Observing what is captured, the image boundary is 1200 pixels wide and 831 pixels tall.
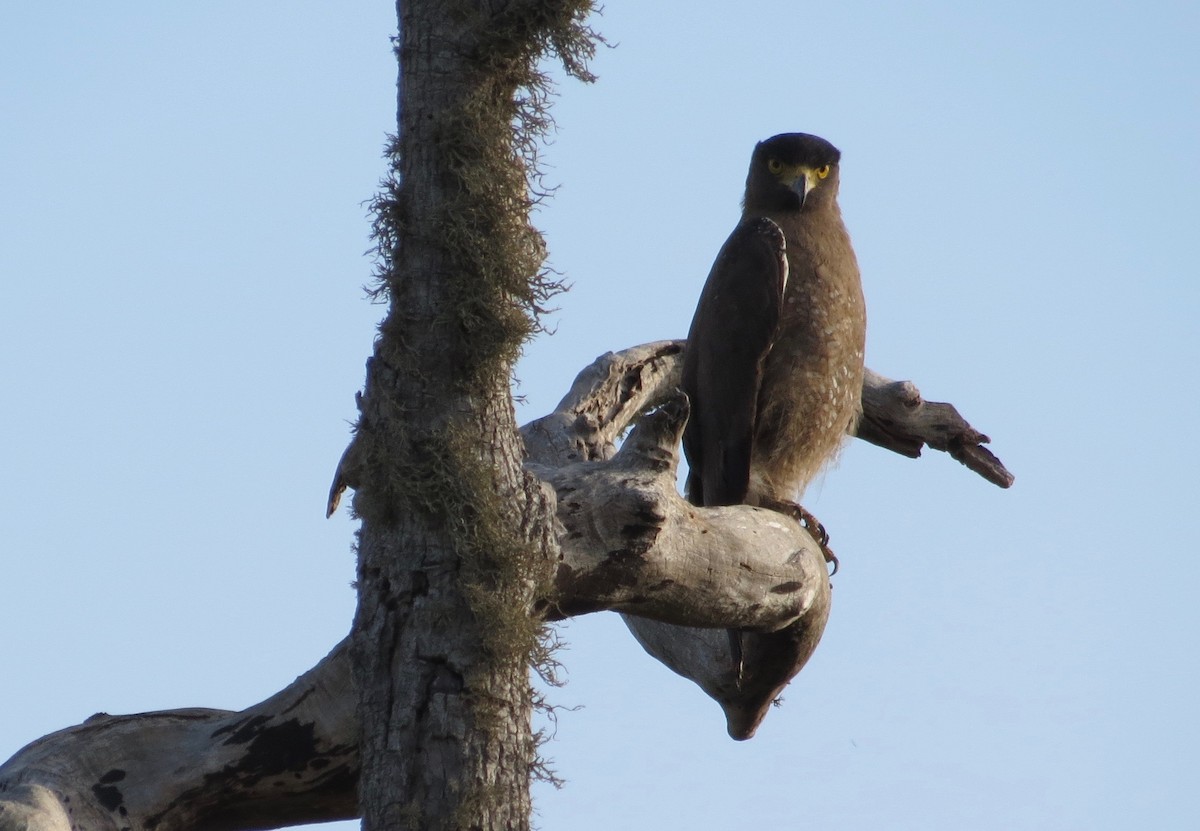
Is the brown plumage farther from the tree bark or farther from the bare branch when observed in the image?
the tree bark

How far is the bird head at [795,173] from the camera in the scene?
5.94m

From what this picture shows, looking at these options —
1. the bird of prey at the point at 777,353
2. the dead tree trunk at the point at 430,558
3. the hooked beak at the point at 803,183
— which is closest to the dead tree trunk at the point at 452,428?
the dead tree trunk at the point at 430,558

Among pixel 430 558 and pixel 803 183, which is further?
pixel 803 183

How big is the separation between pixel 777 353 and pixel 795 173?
877 millimetres

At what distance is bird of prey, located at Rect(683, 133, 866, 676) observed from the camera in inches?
213

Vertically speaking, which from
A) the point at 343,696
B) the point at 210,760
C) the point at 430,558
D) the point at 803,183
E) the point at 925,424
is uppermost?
the point at 803,183

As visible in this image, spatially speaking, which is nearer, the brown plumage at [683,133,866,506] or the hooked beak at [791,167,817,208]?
the brown plumage at [683,133,866,506]

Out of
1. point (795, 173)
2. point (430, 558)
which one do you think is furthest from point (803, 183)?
point (430, 558)

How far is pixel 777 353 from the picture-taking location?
554 cm

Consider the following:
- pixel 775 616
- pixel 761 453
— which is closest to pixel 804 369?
pixel 761 453

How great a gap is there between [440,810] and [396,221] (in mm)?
1298

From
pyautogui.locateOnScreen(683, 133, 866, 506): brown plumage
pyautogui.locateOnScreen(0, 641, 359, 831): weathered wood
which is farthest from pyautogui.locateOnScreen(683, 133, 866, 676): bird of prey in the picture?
pyautogui.locateOnScreen(0, 641, 359, 831): weathered wood

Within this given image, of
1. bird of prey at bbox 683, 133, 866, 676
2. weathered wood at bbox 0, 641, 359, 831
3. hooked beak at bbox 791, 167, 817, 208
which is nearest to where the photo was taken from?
weathered wood at bbox 0, 641, 359, 831

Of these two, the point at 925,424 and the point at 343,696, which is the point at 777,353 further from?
the point at 343,696
